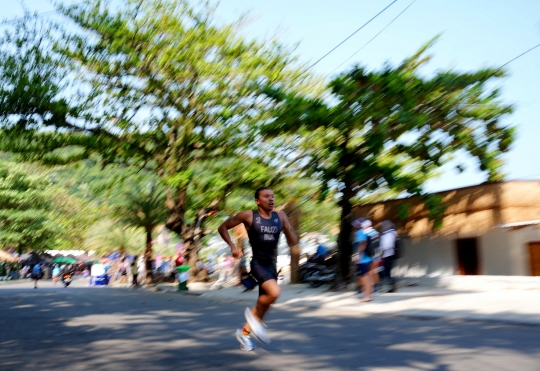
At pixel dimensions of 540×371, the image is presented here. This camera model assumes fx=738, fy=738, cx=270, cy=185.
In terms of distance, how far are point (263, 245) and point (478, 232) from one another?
42.4 feet

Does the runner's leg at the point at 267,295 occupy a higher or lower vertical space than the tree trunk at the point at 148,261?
lower

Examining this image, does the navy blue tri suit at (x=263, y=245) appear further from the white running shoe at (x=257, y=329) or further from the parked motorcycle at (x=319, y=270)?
the parked motorcycle at (x=319, y=270)

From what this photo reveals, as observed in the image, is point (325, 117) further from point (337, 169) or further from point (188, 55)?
point (188, 55)

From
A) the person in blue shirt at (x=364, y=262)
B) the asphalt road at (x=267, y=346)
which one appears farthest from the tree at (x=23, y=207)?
the asphalt road at (x=267, y=346)

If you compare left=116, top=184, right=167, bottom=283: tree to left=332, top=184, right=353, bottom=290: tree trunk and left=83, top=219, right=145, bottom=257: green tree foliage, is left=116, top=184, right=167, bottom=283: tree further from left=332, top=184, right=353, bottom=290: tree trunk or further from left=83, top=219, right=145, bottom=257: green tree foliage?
left=332, top=184, right=353, bottom=290: tree trunk

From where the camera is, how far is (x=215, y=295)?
812 inches

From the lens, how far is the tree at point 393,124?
17375 mm

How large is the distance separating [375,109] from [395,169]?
152cm

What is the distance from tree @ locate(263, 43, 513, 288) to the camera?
17.4 metres

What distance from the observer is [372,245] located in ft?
51.4

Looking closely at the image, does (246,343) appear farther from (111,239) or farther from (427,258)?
(111,239)

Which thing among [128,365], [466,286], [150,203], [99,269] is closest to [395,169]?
[466,286]

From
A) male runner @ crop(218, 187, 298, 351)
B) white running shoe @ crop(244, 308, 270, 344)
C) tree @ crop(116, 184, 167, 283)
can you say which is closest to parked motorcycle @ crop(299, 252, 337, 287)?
tree @ crop(116, 184, 167, 283)

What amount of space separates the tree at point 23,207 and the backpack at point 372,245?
153 ft
